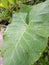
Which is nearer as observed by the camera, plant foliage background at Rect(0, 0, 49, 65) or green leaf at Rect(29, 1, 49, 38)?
plant foliage background at Rect(0, 0, 49, 65)

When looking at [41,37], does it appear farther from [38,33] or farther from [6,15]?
[6,15]

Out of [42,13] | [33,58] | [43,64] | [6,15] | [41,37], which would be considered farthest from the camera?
[6,15]

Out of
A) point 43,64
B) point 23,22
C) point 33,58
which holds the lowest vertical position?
point 43,64

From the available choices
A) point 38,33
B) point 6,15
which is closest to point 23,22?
point 38,33

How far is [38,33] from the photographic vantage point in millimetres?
2451

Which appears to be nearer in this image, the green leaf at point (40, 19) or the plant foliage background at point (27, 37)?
the plant foliage background at point (27, 37)

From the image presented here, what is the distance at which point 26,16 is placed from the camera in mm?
2758

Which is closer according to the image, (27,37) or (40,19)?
(27,37)

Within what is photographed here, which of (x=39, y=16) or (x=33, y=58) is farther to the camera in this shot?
(x=39, y=16)

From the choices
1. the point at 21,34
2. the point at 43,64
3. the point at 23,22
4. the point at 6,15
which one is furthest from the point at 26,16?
the point at 6,15

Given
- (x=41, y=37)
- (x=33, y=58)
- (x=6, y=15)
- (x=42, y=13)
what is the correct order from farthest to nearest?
(x=6, y=15)
(x=42, y=13)
(x=41, y=37)
(x=33, y=58)

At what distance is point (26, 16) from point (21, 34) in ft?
1.12

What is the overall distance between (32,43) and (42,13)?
410 millimetres

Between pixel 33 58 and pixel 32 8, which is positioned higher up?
pixel 32 8
